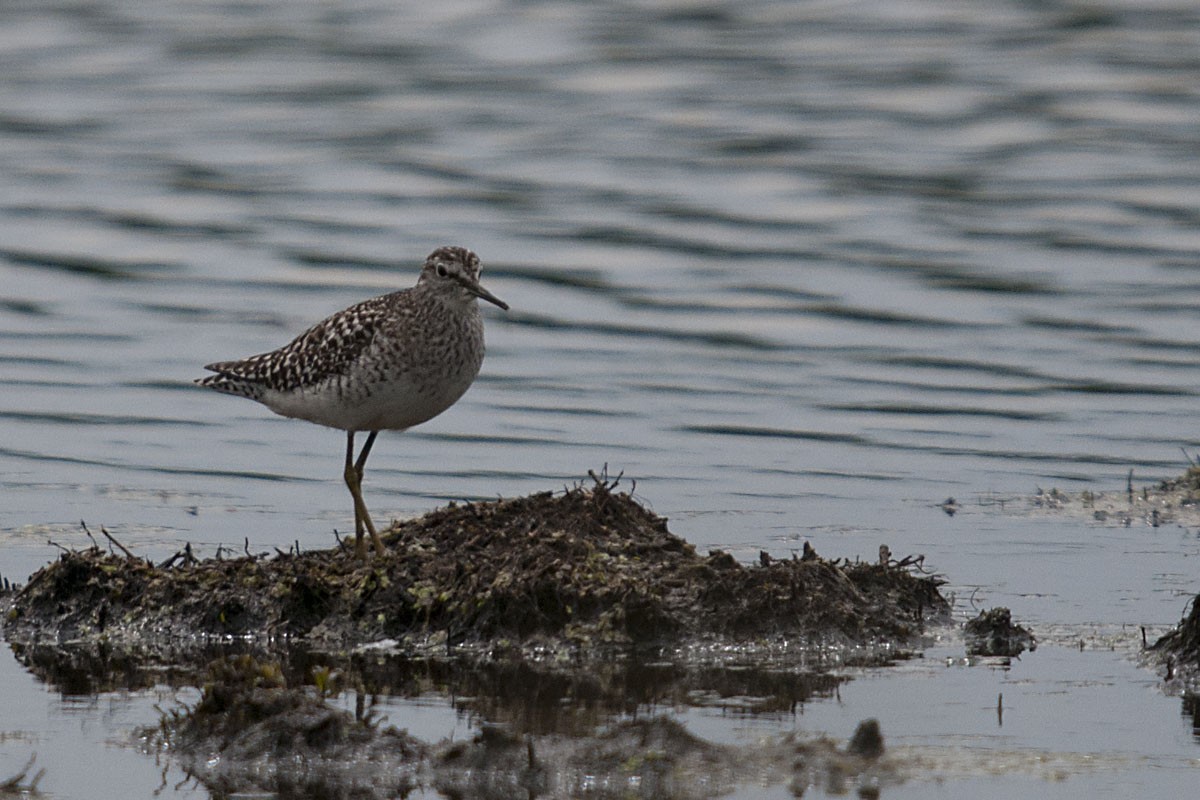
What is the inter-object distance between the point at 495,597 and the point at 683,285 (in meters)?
11.2

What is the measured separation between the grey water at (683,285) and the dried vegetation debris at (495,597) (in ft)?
2.46

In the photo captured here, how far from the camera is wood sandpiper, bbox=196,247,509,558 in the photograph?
36.1 feet

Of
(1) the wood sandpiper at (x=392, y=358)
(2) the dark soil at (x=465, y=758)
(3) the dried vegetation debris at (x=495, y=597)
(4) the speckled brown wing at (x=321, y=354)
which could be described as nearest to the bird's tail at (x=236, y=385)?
(4) the speckled brown wing at (x=321, y=354)

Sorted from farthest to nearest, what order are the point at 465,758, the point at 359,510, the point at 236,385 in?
the point at 236,385 → the point at 359,510 → the point at 465,758

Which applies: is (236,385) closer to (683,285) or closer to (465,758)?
(465,758)

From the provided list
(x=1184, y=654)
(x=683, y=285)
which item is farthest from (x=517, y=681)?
(x=683, y=285)

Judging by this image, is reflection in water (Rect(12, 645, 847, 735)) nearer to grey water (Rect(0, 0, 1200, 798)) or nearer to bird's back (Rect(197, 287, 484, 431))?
grey water (Rect(0, 0, 1200, 798))

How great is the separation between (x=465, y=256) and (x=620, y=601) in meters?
2.45

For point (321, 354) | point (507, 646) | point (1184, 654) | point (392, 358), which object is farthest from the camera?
point (321, 354)

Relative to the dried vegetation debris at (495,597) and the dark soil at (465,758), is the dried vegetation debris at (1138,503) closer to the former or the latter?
the dried vegetation debris at (495,597)

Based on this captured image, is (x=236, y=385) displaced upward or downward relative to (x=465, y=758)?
upward

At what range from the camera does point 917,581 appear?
10.3 meters

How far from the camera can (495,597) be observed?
32.4 feet

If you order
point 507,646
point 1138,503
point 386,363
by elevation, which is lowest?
point 507,646
